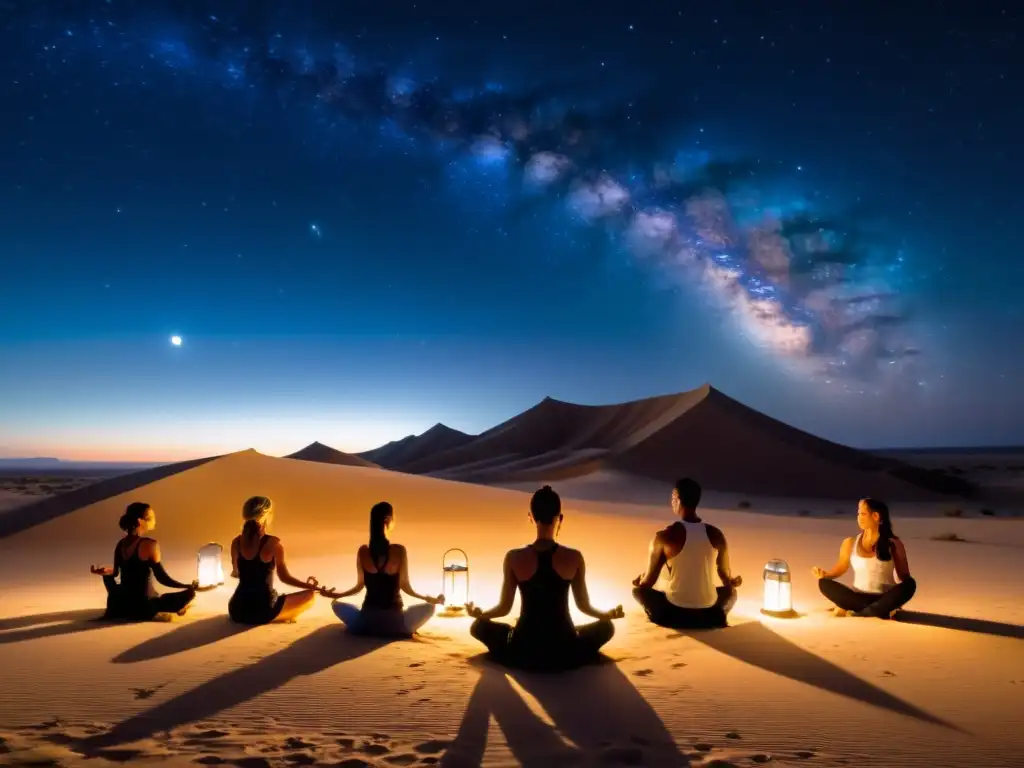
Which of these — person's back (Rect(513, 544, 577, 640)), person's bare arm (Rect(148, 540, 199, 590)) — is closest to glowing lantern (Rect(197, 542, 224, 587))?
person's bare arm (Rect(148, 540, 199, 590))

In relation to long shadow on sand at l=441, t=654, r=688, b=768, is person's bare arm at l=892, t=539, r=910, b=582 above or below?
above

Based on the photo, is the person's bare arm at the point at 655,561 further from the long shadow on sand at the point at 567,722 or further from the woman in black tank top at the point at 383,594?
the woman in black tank top at the point at 383,594

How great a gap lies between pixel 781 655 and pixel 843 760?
2.69 m

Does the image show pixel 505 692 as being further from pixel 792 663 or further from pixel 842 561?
pixel 842 561

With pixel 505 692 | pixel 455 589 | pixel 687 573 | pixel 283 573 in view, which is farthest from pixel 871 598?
pixel 283 573

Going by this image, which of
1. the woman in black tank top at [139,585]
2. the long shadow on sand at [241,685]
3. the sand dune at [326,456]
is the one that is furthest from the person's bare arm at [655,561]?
the sand dune at [326,456]

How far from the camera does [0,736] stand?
512 cm

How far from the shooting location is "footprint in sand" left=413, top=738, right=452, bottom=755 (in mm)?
4949

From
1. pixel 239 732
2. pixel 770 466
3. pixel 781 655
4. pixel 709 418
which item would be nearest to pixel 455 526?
pixel 781 655

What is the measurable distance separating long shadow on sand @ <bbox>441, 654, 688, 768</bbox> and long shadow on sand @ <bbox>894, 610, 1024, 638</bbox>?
441cm

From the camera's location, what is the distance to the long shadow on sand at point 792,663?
5.99m

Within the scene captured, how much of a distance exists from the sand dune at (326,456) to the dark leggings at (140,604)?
245 feet

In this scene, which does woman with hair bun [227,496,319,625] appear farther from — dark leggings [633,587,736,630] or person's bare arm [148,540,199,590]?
dark leggings [633,587,736,630]

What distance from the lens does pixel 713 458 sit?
64.6 m
